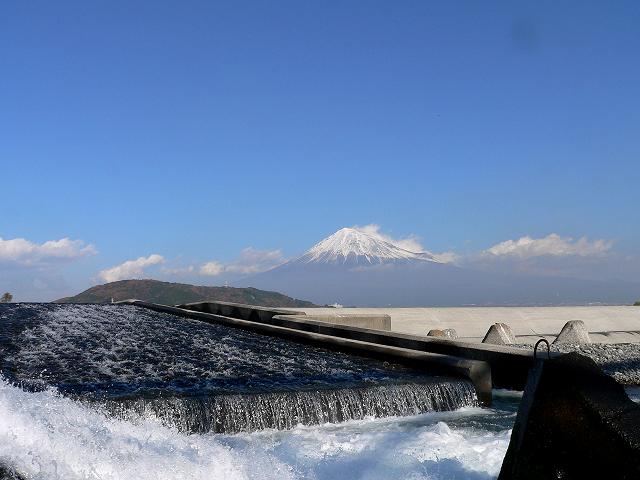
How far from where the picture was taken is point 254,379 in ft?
38.7

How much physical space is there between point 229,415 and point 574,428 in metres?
5.90

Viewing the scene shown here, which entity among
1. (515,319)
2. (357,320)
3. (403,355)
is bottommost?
(403,355)

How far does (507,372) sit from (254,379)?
16.0 feet

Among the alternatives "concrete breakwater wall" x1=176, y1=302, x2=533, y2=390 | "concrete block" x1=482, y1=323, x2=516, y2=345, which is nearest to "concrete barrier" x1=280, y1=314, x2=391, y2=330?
"concrete breakwater wall" x1=176, y1=302, x2=533, y2=390

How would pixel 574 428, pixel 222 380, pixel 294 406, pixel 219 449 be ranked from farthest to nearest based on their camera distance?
pixel 222 380 → pixel 294 406 → pixel 219 449 → pixel 574 428

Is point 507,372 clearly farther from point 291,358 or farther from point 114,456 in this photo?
point 114,456

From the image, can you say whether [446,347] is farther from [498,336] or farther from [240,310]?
[240,310]

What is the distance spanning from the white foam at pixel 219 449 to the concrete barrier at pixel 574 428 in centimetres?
226

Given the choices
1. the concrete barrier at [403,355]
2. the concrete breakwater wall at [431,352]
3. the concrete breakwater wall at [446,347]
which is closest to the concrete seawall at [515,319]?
the concrete breakwater wall at [446,347]

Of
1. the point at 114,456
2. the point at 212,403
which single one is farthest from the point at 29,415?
the point at 212,403

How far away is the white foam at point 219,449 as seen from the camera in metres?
5.76

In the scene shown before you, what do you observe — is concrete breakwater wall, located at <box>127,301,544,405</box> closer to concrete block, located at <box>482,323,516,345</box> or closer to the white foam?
the white foam

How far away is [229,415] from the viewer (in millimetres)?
9508

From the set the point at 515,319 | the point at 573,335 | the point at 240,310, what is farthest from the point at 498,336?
the point at 240,310
